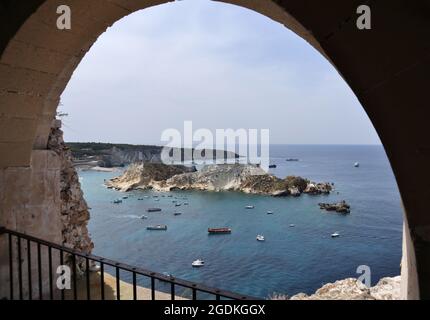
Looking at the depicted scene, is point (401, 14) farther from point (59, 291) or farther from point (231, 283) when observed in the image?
point (231, 283)

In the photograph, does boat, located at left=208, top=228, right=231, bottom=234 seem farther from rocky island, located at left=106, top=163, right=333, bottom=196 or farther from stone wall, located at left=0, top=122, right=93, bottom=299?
stone wall, located at left=0, top=122, right=93, bottom=299

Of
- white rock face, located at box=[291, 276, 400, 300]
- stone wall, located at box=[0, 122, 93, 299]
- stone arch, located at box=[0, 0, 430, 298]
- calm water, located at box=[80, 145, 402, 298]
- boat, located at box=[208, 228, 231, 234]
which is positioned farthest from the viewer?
boat, located at box=[208, 228, 231, 234]

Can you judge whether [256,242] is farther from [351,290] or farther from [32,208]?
[32,208]

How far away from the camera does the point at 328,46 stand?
2049mm

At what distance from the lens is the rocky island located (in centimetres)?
7631

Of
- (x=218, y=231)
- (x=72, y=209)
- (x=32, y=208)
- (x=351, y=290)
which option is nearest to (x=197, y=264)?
(x=218, y=231)

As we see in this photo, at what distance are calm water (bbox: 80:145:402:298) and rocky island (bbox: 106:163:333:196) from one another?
156 inches

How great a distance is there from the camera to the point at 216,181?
81.8 meters

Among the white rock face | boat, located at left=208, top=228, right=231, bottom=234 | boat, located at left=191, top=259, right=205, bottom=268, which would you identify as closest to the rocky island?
boat, located at left=208, top=228, right=231, bottom=234

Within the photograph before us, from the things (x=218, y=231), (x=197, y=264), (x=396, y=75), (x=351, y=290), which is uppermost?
(x=396, y=75)

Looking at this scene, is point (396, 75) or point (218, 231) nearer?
point (396, 75)

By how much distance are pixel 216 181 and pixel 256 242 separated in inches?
1453

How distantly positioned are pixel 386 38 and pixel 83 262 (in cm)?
634
